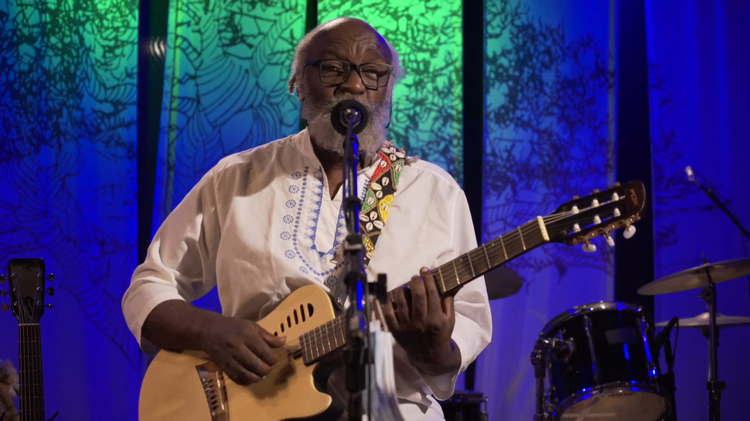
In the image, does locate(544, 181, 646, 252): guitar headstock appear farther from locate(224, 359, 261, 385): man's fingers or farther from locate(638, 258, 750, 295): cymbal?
locate(638, 258, 750, 295): cymbal

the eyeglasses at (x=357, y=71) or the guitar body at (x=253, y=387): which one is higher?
the eyeglasses at (x=357, y=71)

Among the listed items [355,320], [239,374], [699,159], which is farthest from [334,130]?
[699,159]

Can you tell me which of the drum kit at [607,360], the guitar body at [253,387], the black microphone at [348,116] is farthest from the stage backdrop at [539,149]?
the black microphone at [348,116]

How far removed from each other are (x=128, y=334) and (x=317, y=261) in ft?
6.51

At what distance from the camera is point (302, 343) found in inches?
86.7

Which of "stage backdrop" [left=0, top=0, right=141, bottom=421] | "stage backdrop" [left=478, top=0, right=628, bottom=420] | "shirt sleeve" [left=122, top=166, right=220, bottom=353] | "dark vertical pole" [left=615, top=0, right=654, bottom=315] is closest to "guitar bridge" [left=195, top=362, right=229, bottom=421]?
"shirt sleeve" [left=122, top=166, right=220, bottom=353]

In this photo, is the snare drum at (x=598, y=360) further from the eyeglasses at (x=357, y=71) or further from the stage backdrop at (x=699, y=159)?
the eyeglasses at (x=357, y=71)

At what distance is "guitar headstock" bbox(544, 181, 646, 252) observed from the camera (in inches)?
76.9

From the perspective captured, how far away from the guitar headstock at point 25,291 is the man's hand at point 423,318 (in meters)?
1.53

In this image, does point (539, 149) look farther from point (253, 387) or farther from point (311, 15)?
point (253, 387)

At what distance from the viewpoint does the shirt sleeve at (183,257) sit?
2.53 meters

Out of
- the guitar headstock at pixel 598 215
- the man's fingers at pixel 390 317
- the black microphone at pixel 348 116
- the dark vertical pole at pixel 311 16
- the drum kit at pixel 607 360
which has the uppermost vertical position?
the dark vertical pole at pixel 311 16

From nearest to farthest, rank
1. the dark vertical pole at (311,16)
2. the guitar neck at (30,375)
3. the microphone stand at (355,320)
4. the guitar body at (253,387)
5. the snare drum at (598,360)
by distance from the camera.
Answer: the microphone stand at (355,320)
the guitar body at (253,387)
the guitar neck at (30,375)
the snare drum at (598,360)
the dark vertical pole at (311,16)

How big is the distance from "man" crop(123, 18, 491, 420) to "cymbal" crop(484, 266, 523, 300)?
3.43 feet
